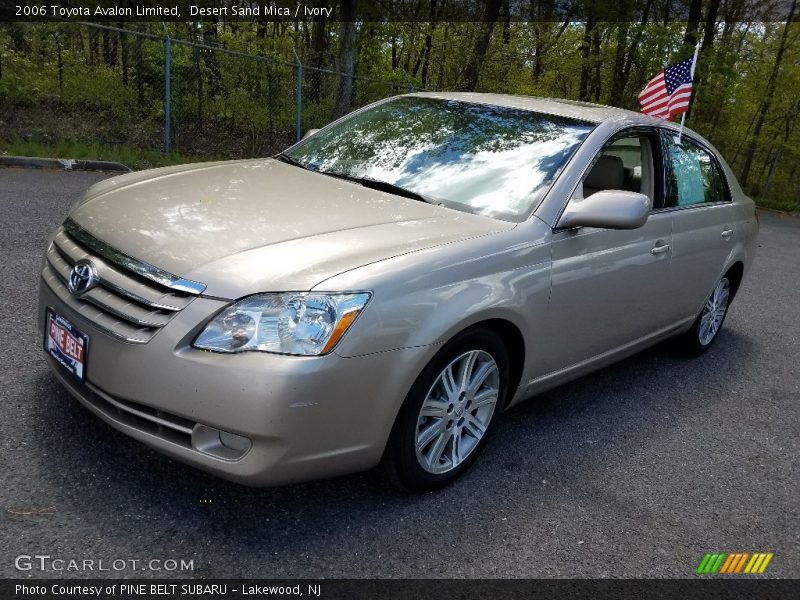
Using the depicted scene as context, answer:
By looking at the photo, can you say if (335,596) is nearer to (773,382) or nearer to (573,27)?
(773,382)

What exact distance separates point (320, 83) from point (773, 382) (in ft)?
33.7

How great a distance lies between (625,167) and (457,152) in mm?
1036

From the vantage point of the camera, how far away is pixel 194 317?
229 centimetres

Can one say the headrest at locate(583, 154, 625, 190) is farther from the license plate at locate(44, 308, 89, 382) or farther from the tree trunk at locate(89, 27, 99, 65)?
the tree trunk at locate(89, 27, 99, 65)

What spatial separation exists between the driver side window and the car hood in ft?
3.09

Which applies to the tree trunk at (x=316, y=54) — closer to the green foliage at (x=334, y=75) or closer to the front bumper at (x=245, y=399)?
the green foliage at (x=334, y=75)

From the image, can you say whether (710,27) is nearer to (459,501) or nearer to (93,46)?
(93,46)

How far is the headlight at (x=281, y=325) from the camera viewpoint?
89.4 inches

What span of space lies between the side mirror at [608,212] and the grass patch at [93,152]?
824 centimetres

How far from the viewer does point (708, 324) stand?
500 cm

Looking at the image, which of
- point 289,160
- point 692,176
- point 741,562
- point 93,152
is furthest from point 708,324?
point 93,152

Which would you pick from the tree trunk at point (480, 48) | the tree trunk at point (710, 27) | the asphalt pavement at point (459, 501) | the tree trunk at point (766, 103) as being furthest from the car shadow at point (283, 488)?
the tree trunk at point (766, 103)

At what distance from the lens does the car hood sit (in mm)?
2402

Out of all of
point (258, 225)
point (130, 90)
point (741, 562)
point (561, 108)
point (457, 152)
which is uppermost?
point (561, 108)
